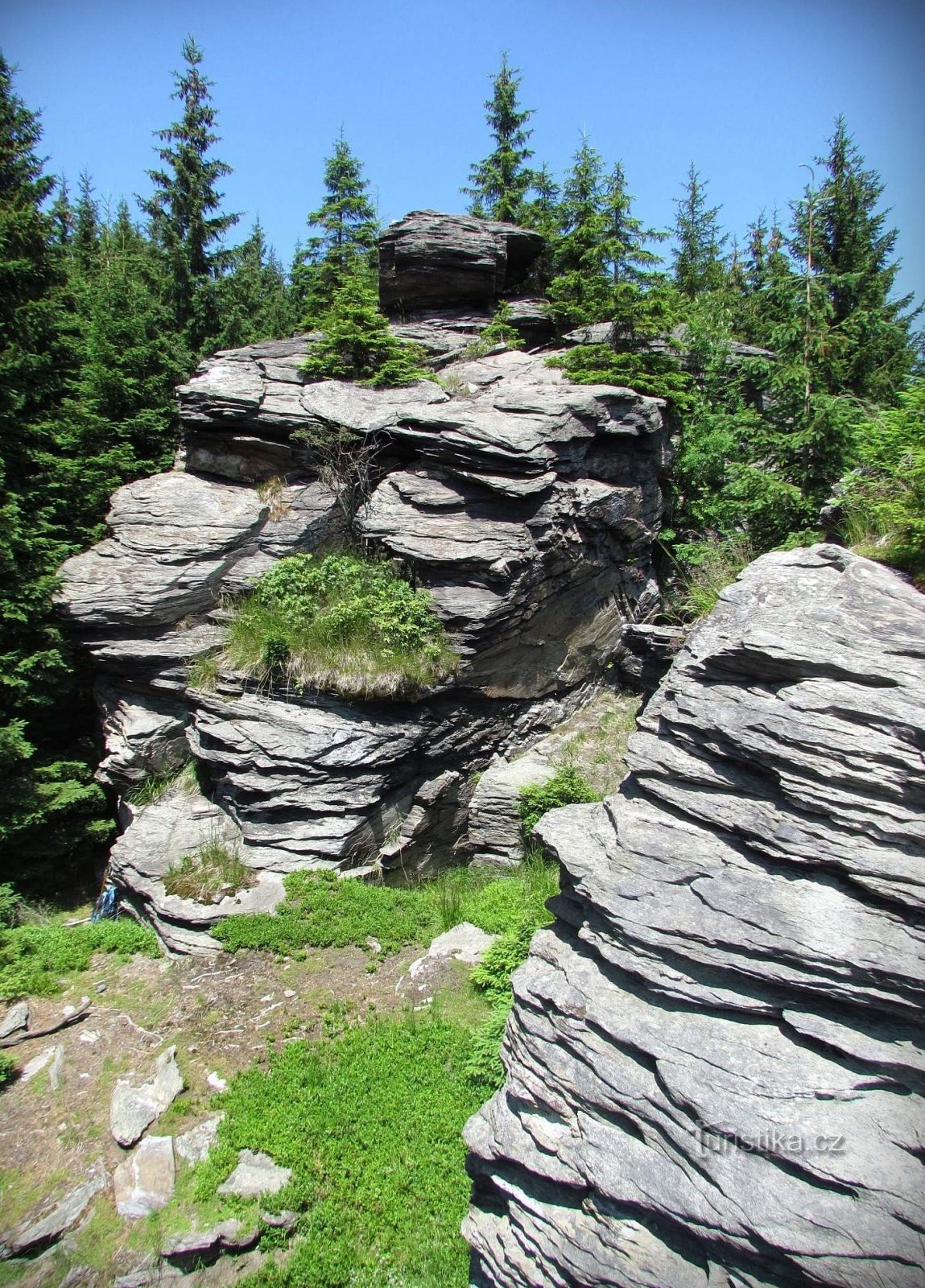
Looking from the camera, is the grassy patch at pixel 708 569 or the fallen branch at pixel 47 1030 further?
the grassy patch at pixel 708 569

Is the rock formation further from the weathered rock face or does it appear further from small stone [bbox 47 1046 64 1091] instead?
the weathered rock face

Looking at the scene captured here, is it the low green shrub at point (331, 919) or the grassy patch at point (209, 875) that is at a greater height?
the grassy patch at point (209, 875)

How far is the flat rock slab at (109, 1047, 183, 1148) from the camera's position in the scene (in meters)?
6.22

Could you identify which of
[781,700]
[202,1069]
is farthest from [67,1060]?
[781,700]

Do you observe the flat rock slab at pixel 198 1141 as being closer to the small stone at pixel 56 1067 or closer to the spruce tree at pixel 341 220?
the small stone at pixel 56 1067

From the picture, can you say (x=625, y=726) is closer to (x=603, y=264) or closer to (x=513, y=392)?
(x=513, y=392)

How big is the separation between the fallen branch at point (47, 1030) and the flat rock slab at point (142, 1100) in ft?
3.87

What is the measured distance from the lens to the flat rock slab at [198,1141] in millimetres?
6051

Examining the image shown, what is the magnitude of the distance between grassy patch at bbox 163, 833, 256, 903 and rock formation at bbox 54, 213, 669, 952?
5.1 inches

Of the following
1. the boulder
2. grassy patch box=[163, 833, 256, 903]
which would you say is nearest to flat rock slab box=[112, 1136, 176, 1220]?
grassy patch box=[163, 833, 256, 903]

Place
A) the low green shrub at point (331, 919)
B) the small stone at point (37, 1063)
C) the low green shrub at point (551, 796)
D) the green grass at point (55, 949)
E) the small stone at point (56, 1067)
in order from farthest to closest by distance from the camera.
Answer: the low green shrub at point (551, 796)
the low green shrub at point (331, 919)
the green grass at point (55, 949)
the small stone at point (37, 1063)
the small stone at point (56, 1067)

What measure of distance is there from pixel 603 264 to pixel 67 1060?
55.7 feet

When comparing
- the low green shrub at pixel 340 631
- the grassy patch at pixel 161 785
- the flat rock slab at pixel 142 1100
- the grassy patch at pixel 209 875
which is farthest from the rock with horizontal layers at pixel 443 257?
the flat rock slab at pixel 142 1100

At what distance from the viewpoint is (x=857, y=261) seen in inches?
602
